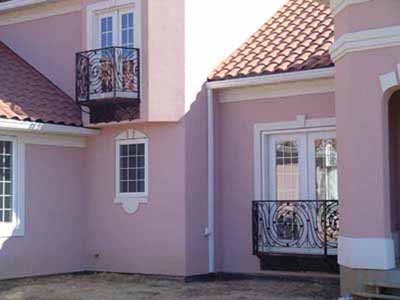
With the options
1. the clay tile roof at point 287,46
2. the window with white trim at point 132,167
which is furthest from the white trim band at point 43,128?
the clay tile roof at point 287,46

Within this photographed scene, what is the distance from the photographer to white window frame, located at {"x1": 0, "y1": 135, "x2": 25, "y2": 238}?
50.9ft

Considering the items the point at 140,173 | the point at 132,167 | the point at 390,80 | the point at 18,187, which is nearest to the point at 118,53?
the point at 132,167

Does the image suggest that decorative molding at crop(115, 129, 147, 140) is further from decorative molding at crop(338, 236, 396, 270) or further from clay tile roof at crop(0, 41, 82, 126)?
decorative molding at crop(338, 236, 396, 270)

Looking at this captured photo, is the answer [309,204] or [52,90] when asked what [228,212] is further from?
[52,90]

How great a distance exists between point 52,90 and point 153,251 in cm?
429

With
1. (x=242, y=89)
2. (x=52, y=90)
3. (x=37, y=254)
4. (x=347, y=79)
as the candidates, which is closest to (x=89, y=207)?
(x=37, y=254)

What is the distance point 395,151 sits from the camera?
526 inches

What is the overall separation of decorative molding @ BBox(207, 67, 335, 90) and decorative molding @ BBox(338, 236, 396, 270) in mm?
3796

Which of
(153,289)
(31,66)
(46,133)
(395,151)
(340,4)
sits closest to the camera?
(340,4)

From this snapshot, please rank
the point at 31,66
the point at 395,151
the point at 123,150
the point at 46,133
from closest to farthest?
the point at 395,151
the point at 46,133
the point at 123,150
the point at 31,66

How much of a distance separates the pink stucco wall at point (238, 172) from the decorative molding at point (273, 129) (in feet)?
0.31

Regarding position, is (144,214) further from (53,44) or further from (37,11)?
(37,11)

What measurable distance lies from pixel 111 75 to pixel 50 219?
10.3 feet

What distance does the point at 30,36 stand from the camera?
18.4 m
